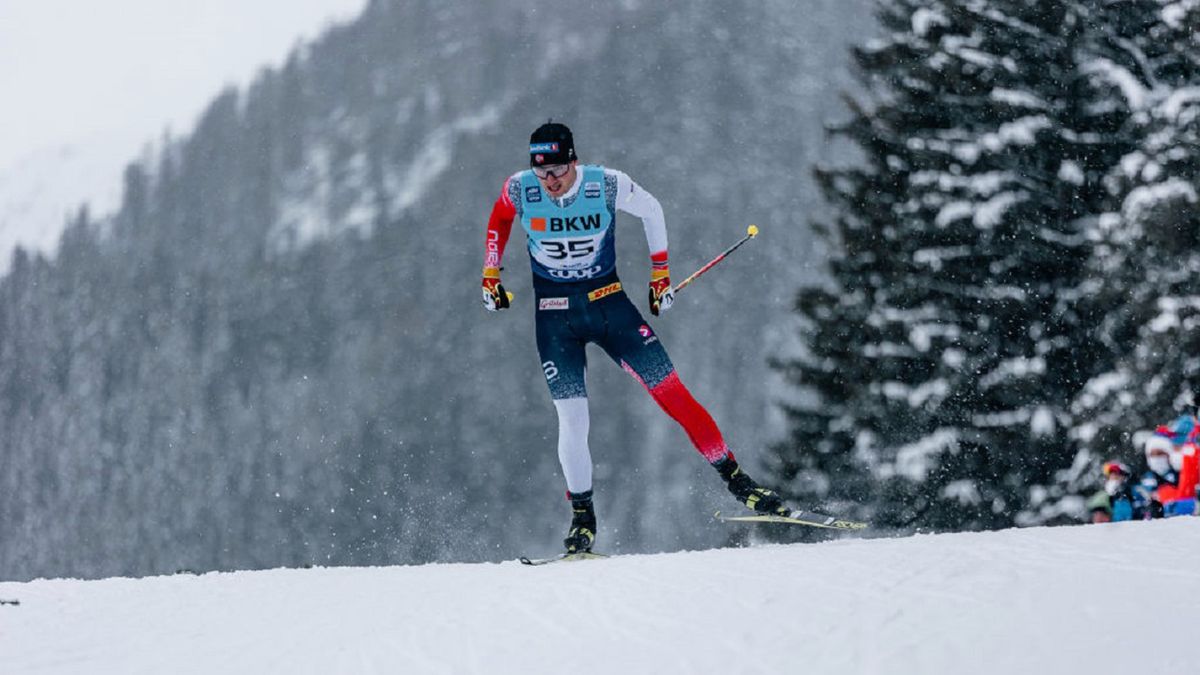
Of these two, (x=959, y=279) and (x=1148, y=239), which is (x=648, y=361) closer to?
(x=1148, y=239)

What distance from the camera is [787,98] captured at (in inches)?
3533

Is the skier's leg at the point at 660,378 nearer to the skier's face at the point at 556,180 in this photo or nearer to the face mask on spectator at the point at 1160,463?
the skier's face at the point at 556,180

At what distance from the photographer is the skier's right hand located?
7375mm

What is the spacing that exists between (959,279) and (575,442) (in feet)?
25.3

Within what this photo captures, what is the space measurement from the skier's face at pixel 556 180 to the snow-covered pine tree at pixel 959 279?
743cm

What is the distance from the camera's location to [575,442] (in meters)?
7.58

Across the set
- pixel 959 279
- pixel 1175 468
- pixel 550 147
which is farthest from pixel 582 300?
pixel 959 279

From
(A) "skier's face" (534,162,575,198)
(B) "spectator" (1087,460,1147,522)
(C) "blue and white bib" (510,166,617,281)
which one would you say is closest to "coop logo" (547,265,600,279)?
(C) "blue and white bib" (510,166,617,281)

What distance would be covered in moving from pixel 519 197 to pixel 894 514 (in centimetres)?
770

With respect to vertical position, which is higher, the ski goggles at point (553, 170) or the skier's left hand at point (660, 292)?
the ski goggles at point (553, 170)

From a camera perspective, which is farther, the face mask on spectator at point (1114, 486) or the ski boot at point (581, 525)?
the face mask on spectator at point (1114, 486)

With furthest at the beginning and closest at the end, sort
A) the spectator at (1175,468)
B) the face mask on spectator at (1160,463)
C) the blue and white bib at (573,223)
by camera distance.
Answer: the face mask on spectator at (1160,463) → the spectator at (1175,468) → the blue and white bib at (573,223)

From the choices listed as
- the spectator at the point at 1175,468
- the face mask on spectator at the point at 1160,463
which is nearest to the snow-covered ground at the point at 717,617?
the spectator at the point at 1175,468

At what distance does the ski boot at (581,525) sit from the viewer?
756 centimetres
